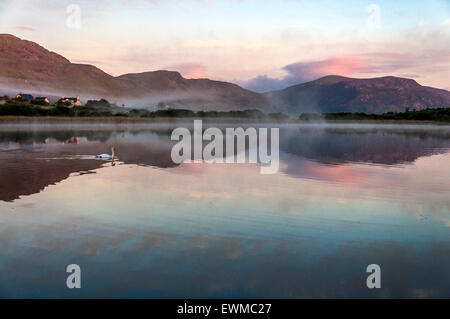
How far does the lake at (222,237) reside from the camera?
692 centimetres

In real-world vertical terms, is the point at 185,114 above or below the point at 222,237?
above

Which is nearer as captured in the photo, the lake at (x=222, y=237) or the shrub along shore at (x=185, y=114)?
the lake at (x=222, y=237)

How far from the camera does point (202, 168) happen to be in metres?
22.4

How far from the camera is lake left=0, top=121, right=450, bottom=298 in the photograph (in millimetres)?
6922

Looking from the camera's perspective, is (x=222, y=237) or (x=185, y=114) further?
(x=185, y=114)

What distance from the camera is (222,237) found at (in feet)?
31.0

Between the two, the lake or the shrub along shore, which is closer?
the lake

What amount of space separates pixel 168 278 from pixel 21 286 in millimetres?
2710

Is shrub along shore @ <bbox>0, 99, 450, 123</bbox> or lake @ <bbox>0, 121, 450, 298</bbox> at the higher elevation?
shrub along shore @ <bbox>0, 99, 450, 123</bbox>

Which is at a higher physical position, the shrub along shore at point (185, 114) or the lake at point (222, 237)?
the shrub along shore at point (185, 114)
